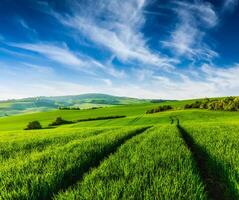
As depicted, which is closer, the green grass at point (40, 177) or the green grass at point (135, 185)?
the green grass at point (135, 185)

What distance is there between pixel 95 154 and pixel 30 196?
610 centimetres

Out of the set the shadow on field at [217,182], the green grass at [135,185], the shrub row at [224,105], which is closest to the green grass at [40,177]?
the green grass at [135,185]

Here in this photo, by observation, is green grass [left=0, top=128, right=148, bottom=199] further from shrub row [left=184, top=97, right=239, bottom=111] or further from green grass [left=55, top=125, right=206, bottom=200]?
shrub row [left=184, top=97, right=239, bottom=111]

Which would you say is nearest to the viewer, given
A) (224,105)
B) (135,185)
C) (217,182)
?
(135,185)

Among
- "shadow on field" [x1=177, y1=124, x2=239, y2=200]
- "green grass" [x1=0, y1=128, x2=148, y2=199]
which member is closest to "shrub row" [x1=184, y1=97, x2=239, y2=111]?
"shadow on field" [x1=177, y1=124, x2=239, y2=200]

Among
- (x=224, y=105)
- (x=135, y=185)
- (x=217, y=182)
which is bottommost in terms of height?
(x=217, y=182)

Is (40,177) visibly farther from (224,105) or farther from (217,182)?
(224,105)

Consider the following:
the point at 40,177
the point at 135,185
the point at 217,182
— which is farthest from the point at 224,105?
the point at 135,185

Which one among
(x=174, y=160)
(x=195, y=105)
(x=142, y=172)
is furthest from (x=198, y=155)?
(x=195, y=105)

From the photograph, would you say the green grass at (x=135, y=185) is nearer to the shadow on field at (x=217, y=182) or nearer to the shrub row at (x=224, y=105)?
the shadow on field at (x=217, y=182)

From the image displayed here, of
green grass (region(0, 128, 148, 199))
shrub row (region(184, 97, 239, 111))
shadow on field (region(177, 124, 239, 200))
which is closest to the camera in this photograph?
green grass (region(0, 128, 148, 199))

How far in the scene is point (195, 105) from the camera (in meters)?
84.6

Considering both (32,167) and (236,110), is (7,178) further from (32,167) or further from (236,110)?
(236,110)

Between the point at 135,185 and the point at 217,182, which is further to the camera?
the point at 217,182
